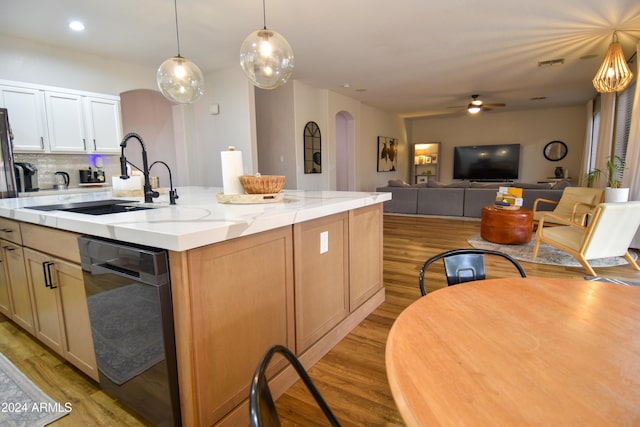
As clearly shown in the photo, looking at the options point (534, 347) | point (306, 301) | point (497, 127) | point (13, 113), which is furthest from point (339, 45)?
point (497, 127)

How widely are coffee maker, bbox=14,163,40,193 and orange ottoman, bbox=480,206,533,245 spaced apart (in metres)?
5.82

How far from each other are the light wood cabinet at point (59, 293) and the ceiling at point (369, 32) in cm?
251

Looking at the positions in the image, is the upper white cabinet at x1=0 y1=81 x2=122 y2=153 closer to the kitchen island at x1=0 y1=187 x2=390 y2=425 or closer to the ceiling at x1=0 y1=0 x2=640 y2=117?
the ceiling at x1=0 y1=0 x2=640 y2=117

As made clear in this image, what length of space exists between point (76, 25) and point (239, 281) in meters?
3.89

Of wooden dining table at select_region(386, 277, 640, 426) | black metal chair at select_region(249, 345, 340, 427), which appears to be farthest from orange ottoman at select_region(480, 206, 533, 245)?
black metal chair at select_region(249, 345, 340, 427)

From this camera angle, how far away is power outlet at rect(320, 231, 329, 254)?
6.29ft

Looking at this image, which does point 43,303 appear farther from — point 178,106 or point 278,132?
point 278,132

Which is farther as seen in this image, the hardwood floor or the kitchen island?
the hardwood floor

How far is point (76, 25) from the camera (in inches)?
138

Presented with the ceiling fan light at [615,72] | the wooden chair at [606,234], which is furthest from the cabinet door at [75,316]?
the ceiling fan light at [615,72]

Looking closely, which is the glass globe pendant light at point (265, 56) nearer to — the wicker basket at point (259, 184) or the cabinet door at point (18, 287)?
the wicker basket at point (259, 184)

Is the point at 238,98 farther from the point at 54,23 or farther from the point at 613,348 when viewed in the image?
the point at 613,348

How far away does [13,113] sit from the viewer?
3662 mm

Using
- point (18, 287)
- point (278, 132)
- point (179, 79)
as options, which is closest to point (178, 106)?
point (278, 132)
